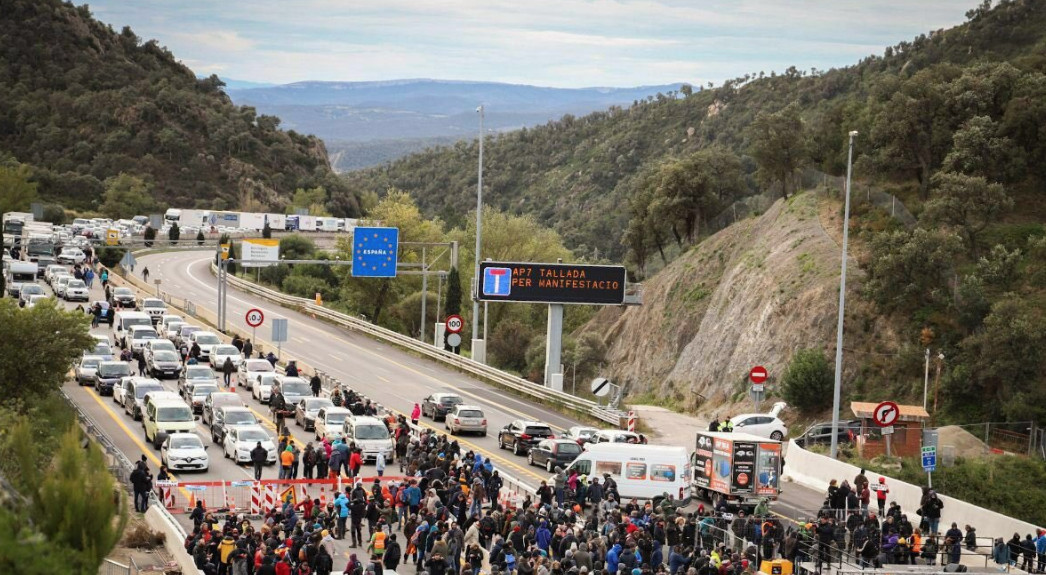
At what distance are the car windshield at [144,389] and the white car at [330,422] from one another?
601cm

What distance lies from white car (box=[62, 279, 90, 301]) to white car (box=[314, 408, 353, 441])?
32502 millimetres

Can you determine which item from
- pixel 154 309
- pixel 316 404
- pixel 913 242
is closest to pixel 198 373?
pixel 316 404

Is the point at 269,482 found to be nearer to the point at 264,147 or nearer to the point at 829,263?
the point at 829,263

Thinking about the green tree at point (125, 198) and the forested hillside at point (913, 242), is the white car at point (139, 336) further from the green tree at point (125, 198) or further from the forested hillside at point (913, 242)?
the green tree at point (125, 198)

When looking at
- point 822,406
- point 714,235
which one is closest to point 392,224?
point 714,235

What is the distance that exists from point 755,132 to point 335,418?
4652cm

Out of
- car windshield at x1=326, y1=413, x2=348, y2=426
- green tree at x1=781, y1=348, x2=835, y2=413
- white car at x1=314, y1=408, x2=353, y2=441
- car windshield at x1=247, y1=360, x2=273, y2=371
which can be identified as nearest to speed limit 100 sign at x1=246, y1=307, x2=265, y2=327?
car windshield at x1=247, y1=360, x2=273, y2=371

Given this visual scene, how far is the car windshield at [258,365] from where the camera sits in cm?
4888

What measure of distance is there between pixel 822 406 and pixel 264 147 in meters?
133

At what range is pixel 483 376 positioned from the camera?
2261 inches

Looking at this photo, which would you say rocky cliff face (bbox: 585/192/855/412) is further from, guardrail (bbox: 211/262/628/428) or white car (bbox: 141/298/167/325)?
white car (bbox: 141/298/167/325)

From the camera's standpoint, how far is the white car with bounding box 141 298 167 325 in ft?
207

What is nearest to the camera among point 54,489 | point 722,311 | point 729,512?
point 54,489

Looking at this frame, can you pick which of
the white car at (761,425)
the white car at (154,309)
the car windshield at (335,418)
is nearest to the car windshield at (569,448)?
the car windshield at (335,418)
